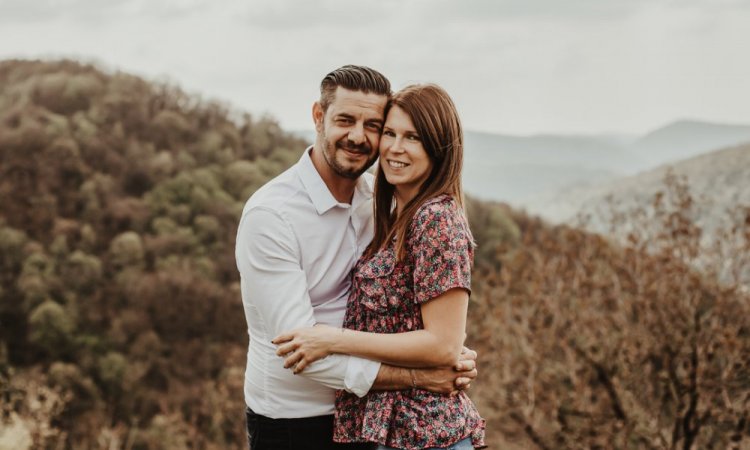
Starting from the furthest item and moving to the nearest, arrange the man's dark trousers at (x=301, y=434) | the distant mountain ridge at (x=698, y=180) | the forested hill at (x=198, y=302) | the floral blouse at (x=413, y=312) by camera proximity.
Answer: the distant mountain ridge at (x=698, y=180) → the forested hill at (x=198, y=302) → the man's dark trousers at (x=301, y=434) → the floral blouse at (x=413, y=312)

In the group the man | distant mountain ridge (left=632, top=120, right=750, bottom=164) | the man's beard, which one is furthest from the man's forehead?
distant mountain ridge (left=632, top=120, right=750, bottom=164)

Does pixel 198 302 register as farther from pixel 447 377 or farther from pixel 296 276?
pixel 447 377

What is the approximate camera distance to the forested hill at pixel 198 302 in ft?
21.7

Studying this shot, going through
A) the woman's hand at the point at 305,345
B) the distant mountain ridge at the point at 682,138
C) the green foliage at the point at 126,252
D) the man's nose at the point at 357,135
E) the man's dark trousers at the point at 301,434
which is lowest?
the green foliage at the point at 126,252

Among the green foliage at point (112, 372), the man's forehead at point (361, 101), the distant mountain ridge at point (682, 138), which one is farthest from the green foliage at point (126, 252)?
the distant mountain ridge at point (682, 138)

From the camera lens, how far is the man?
229 cm

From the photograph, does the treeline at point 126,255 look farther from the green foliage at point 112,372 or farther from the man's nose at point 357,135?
the man's nose at point 357,135

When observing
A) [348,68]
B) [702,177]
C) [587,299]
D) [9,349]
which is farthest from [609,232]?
[702,177]

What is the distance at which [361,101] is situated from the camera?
2.47 m

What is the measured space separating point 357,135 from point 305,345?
0.75m

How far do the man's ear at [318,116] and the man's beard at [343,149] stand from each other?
0.41ft

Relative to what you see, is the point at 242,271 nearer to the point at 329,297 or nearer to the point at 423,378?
the point at 329,297

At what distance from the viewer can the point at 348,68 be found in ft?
8.34

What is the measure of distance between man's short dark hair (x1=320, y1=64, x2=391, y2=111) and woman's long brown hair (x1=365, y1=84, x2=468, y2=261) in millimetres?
115
